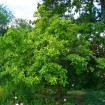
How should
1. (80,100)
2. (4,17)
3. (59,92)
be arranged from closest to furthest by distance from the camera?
(59,92) < (80,100) < (4,17)

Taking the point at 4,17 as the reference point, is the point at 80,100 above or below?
below

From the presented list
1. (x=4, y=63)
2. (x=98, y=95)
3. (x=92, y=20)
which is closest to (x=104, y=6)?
(x=92, y=20)

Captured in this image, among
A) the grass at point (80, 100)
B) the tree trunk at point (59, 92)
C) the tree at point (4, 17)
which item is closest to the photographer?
the grass at point (80, 100)

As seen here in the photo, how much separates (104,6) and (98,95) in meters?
3.16

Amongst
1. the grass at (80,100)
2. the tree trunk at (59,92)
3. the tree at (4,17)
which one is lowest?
the grass at (80,100)

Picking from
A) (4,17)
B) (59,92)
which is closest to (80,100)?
(59,92)

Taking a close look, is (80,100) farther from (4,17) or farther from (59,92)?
(4,17)

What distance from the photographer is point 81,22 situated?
10297mm

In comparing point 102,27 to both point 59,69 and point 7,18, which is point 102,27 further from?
point 7,18

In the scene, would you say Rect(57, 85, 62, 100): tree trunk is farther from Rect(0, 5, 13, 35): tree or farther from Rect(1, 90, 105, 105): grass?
Rect(0, 5, 13, 35): tree

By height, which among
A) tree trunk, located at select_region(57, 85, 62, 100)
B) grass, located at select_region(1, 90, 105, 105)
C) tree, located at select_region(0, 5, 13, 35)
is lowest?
grass, located at select_region(1, 90, 105, 105)

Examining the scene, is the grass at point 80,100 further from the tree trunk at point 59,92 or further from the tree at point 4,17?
the tree at point 4,17

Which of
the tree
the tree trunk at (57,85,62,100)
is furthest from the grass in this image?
the tree

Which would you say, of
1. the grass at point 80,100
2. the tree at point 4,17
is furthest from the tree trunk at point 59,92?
the tree at point 4,17
